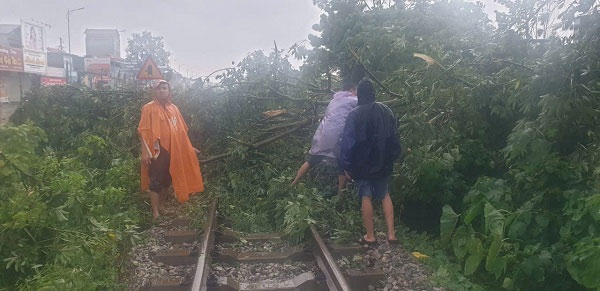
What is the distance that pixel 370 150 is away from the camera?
5.55 meters

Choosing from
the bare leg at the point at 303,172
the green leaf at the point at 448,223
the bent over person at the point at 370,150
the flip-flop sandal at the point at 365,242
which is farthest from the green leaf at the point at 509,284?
the bare leg at the point at 303,172

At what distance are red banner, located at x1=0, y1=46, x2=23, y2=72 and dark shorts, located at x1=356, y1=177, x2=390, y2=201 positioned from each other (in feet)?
118

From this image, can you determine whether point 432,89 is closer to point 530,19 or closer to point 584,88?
point 530,19

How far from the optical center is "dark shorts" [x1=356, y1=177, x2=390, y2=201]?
5.62 m

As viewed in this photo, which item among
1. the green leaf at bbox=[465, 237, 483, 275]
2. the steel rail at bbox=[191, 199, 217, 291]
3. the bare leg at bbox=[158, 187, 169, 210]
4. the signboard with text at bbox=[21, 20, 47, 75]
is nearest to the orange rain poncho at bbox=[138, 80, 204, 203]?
the bare leg at bbox=[158, 187, 169, 210]

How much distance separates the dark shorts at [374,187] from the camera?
5625 millimetres

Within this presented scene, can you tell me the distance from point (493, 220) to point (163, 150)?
430 centimetres

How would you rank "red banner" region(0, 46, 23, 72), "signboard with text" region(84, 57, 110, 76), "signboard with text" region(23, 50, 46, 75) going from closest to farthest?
"red banner" region(0, 46, 23, 72) → "signboard with text" region(23, 50, 46, 75) → "signboard with text" region(84, 57, 110, 76)

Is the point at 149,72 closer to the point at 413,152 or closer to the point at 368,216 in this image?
the point at 413,152

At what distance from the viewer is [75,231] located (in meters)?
4.43

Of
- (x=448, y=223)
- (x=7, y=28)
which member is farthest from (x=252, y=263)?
(x=7, y=28)

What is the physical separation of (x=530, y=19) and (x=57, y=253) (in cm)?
505

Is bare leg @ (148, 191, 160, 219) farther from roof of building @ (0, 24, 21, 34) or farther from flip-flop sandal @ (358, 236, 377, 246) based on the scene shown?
roof of building @ (0, 24, 21, 34)

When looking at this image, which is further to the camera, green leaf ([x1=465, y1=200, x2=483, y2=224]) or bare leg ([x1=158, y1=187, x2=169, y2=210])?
bare leg ([x1=158, y1=187, x2=169, y2=210])
